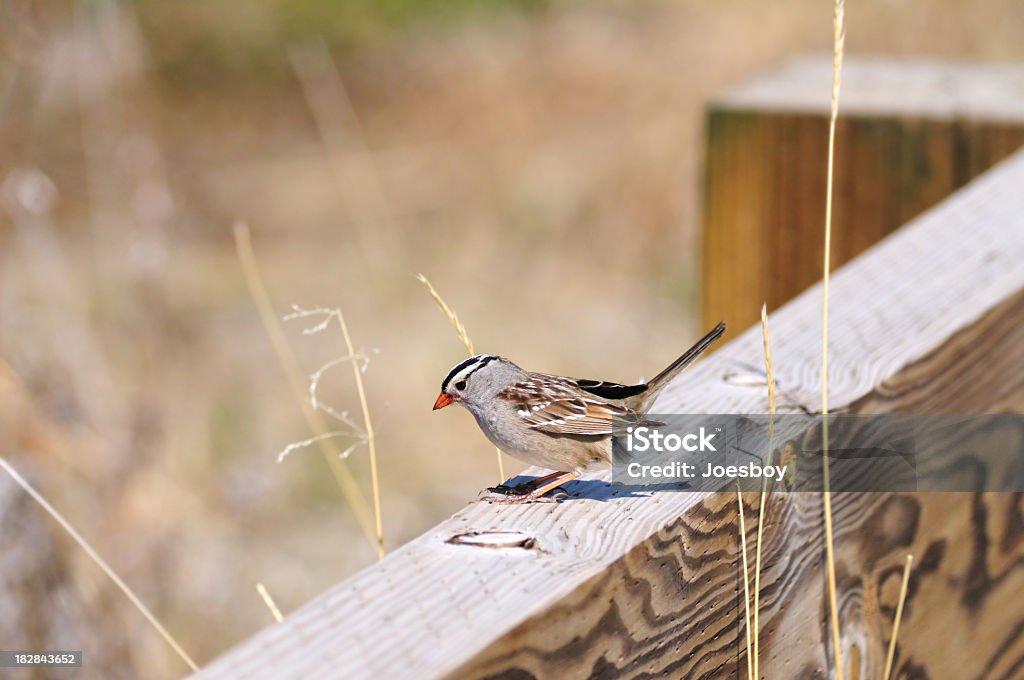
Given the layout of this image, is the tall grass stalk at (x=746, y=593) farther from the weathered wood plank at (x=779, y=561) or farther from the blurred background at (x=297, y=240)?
the blurred background at (x=297, y=240)

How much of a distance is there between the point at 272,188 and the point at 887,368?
6063mm

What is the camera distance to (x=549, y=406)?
1891 millimetres

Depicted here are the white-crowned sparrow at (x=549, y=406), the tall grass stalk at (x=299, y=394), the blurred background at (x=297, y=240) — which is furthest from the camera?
the blurred background at (x=297, y=240)

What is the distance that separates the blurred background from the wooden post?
74.6 inches

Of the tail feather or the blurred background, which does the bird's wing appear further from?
the blurred background

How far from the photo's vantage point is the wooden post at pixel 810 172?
3066 millimetres

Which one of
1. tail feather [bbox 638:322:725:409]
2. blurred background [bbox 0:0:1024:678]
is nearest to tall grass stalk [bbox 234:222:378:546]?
tail feather [bbox 638:322:725:409]

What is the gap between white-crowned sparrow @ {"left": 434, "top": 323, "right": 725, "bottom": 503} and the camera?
1.78 meters

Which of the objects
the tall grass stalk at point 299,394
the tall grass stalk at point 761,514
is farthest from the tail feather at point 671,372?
the tall grass stalk at point 299,394

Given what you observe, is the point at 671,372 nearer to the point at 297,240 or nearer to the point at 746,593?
the point at 746,593

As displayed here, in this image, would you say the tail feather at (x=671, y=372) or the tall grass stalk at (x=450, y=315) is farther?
the tail feather at (x=671, y=372)

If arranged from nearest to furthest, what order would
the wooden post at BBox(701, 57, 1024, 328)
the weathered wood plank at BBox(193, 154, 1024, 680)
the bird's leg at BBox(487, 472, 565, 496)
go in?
1. the weathered wood plank at BBox(193, 154, 1024, 680)
2. the bird's leg at BBox(487, 472, 565, 496)
3. the wooden post at BBox(701, 57, 1024, 328)

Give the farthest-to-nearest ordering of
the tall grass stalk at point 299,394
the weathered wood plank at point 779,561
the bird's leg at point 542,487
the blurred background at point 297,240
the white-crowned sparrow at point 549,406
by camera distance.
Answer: the blurred background at point 297,240 → the tall grass stalk at point 299,394 → the white-crowned sparrow at point 549,406 → the bird's leg at point 542,487 → the weathered wood plank at point 779,561

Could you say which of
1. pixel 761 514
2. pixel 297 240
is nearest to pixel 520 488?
pixel 761 514
